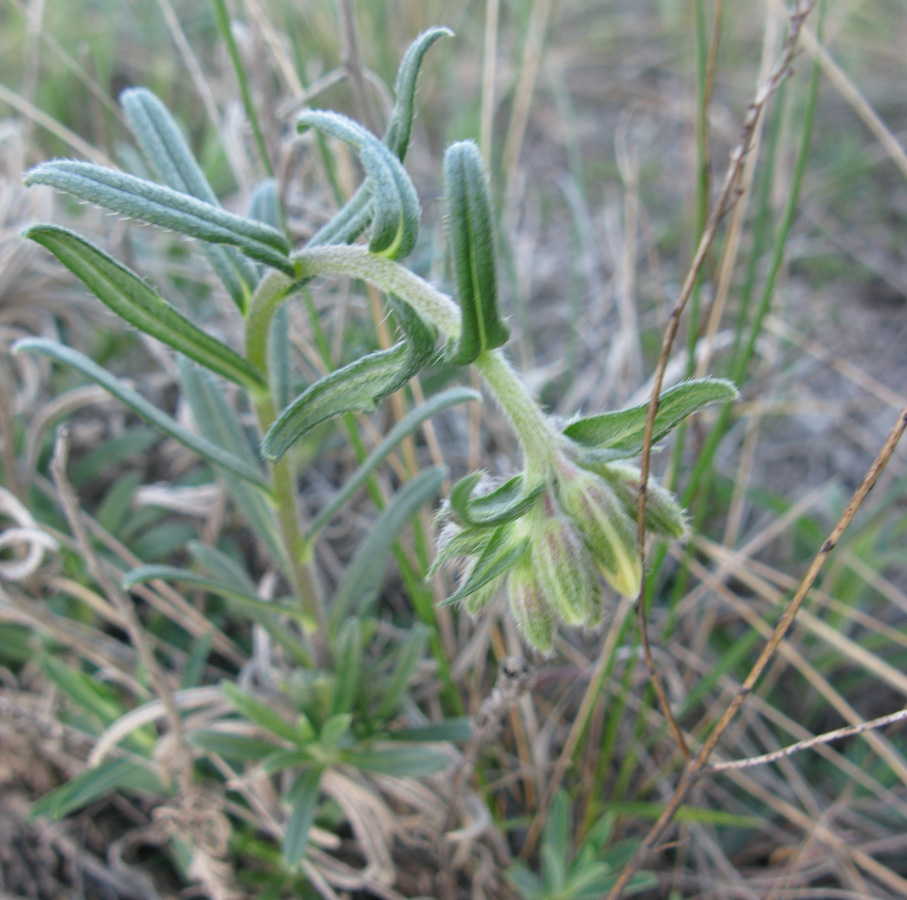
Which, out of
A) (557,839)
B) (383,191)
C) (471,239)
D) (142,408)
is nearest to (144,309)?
(142,408)

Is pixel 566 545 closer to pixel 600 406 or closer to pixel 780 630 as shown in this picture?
pixel 780 630

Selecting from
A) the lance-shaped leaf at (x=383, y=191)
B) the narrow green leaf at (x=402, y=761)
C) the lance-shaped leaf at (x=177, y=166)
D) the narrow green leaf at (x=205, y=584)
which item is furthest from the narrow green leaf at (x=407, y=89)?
the narrow green leaf at (x=402, y=761)

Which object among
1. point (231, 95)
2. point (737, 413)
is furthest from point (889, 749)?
point (231, 95)

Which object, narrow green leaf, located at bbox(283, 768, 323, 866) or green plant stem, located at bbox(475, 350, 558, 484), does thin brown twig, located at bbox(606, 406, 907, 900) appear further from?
narrow green leaf, located at bbox(283, 768, 323, 866)

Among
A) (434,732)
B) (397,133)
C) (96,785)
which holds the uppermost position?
(397,133)

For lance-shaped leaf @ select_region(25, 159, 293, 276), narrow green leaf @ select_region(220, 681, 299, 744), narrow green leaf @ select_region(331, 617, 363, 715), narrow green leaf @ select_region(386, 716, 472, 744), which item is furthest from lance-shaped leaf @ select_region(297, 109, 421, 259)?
narrow green leaf @ select_region(386, 716, 472, 744)

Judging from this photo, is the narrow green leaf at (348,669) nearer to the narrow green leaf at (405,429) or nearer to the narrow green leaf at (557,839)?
the narrow green leaf at (405,429)

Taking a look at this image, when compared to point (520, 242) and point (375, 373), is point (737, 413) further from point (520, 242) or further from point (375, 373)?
point (375, 373)
